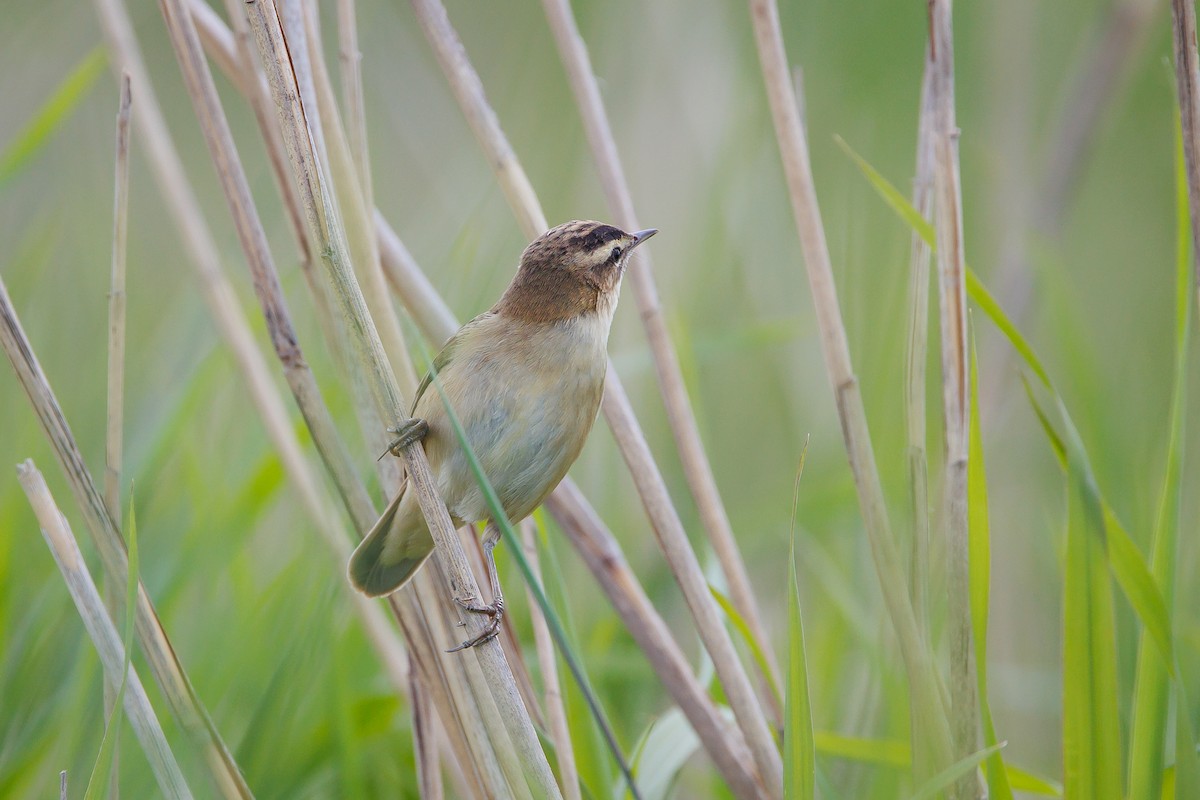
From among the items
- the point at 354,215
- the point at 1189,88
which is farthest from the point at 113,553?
the point at 1189,88

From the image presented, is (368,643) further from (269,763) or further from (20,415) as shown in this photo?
(20,415)

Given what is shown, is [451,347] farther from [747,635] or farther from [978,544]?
[978,544]

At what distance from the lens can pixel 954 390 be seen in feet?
6.46

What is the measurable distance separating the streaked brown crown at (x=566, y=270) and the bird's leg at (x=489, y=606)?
51 cm

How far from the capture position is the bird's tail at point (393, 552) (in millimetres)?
2111

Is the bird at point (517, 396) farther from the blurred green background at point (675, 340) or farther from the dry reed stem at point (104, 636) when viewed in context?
the dry reed stem at point (104, 636)

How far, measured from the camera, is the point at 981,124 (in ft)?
15.4

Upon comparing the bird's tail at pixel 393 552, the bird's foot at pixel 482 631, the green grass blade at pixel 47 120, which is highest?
the green grass blade at pixel 47 120

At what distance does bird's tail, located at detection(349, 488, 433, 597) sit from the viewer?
2111 mm

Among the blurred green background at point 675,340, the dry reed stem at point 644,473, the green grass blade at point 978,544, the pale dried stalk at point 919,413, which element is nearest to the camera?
the green grass blade at point 978,544

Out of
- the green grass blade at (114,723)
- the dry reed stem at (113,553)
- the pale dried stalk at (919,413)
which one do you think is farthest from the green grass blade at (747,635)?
the green grass blade at (114,723)

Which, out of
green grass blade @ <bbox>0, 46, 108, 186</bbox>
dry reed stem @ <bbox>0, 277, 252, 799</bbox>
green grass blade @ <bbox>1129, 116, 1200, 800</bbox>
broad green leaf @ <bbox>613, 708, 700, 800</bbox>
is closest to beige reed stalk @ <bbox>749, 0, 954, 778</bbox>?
green grass blade @ <bbox>1129, 116, 1200, 800</bbox>

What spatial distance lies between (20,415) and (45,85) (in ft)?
7.17

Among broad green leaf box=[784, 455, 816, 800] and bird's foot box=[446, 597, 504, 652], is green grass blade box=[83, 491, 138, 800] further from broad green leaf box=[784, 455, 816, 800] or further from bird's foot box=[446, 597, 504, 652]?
broad green leaf box=[784, 455, 816, 800]
